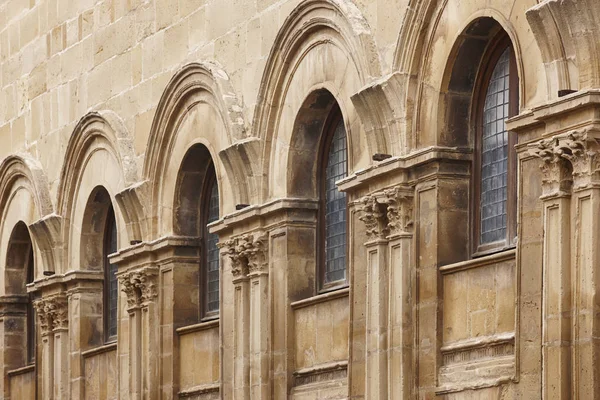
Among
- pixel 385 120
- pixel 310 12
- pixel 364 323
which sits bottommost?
pixel 364 323

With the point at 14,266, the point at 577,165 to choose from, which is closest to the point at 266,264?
the point at 577,165

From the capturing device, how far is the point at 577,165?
1698 cm

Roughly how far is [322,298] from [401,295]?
7.21ft

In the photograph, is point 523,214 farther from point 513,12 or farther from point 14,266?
point 14,266

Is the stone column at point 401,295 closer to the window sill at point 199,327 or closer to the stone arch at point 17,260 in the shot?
the window sill at point 199,327

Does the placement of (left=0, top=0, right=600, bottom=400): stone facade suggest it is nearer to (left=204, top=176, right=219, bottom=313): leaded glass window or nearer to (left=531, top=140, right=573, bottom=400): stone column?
(left=531, top=140, right=573, bottom=400): stone column

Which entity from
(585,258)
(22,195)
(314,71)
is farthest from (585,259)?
(22,195)

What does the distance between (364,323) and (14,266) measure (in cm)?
1176

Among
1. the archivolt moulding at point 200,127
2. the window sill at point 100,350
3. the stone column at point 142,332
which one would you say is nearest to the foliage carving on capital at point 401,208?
the archivolt moulding at point 200,127

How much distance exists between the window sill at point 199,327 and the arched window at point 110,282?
3159 millimetres

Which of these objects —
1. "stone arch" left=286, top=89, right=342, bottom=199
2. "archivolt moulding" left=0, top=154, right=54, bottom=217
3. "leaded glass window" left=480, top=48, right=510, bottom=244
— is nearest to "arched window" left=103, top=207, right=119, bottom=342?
"archivolt moulding" left=0, top=154, right=54, bottom=217

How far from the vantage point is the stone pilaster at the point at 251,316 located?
2286 centimetres

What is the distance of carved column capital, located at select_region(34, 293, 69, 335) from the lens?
94.5ft

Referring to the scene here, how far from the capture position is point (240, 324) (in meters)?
23.3
